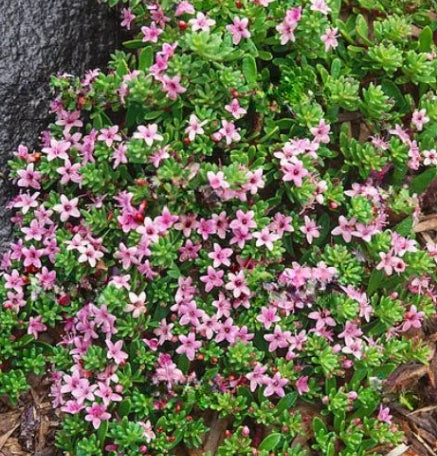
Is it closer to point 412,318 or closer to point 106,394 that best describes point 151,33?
point 106,394

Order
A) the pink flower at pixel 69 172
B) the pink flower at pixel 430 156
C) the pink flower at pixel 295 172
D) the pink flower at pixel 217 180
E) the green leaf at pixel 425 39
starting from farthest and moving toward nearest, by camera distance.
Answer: the green leaf at pixel 425 39 < the pink flower at pixel 430 156 < the pink flower at pixel 69 172 < the pink flower at pixel 295 172 < the pink flower at pixel 217 180

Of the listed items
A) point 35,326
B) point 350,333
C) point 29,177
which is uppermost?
point 29,177

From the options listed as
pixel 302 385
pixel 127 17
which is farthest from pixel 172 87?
pixel 302 385

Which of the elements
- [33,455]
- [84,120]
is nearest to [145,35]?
[84,120]

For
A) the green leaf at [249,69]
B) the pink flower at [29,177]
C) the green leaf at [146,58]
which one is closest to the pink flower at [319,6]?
the green leaf at [249,69]

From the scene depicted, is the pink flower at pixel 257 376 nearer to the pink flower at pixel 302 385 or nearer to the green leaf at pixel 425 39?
the pink flower at pixel 302 385

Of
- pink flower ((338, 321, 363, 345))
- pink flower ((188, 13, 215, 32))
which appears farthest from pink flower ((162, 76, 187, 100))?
pink flower ((338, 321, 363, 345))

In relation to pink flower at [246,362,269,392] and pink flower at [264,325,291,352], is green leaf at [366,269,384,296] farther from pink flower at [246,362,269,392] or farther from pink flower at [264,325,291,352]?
pink flower at [246,362,269,392]
